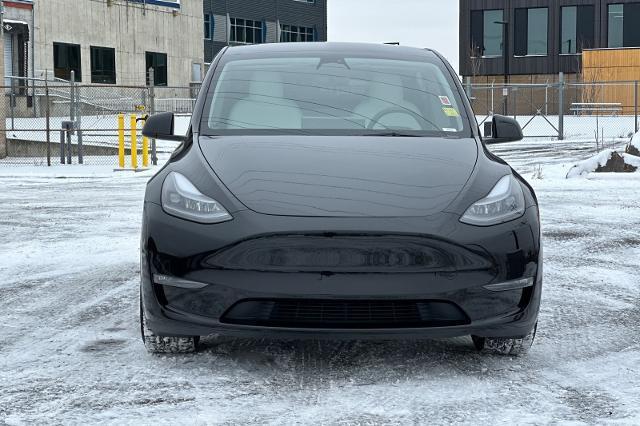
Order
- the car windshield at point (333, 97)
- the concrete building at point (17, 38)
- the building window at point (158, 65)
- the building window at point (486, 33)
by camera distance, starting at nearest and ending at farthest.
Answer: the car windshield at point (333, 97) → the concrete building at point (17, 38) → the building window at point (158, 65) → the building window at point (486, 33)

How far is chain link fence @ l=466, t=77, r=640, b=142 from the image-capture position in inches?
1221

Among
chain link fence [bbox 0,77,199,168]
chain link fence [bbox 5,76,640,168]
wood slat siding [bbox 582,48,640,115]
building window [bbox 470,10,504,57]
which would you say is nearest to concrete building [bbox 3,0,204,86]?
chain link fence [bbox 5,76,640,168]

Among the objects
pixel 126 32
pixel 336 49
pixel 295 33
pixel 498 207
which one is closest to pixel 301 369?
pixel 498 207

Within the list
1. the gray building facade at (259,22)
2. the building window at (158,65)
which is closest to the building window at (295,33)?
the gray building facade at (259,22)

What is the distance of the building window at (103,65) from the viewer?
4356 cm

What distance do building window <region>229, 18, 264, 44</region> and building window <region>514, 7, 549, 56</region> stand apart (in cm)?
1723

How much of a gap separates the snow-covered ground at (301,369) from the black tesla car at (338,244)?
8.4 inches

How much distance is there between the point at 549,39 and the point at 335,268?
54.7m

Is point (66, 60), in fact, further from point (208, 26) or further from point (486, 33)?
point (486, 33)

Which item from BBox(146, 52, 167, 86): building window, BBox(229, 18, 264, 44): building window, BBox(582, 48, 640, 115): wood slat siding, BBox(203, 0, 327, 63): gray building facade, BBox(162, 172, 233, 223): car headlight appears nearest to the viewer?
BBox(162, 172, 233, 223): car headlight

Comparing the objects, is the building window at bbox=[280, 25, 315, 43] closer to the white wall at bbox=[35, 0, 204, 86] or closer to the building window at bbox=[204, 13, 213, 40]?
the building window at bbox=[204, 13, 213, 40]

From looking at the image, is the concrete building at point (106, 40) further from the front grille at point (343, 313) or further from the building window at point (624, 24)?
the front grille at point (343, 313)

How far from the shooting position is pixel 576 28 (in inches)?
2185

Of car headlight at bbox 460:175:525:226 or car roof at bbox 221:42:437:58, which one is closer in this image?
car headlight at bbox 460:175:525:226
